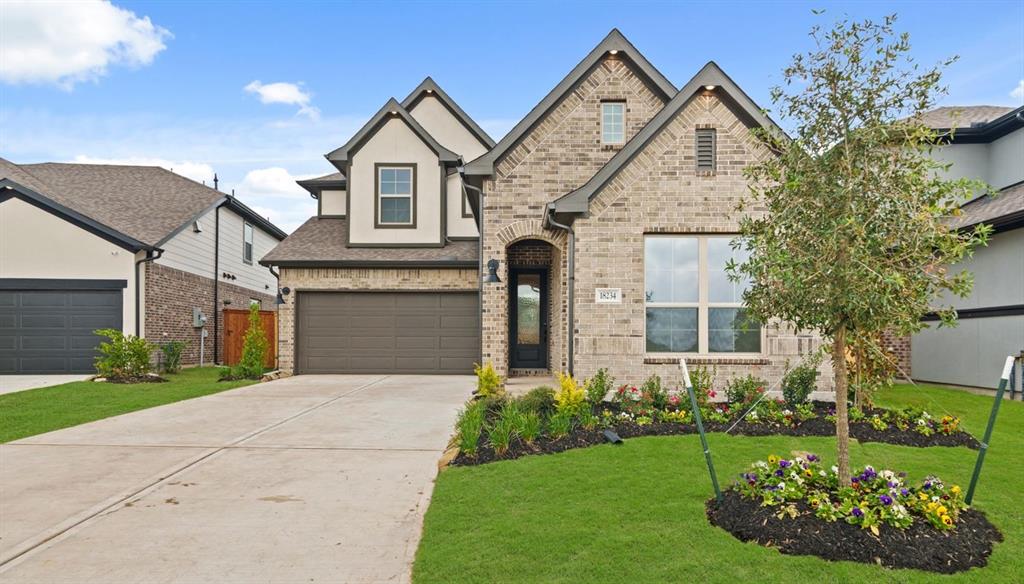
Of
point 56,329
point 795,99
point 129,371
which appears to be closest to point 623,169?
point 795,99

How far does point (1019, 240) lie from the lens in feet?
39.5

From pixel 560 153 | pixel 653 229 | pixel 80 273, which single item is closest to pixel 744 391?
pixel 653 229

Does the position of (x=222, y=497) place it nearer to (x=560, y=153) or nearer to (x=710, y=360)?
(x=710, y=360)

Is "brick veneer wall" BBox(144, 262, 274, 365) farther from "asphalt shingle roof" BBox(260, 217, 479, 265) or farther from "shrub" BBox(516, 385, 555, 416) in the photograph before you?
"shrub" BBox(516, 385, 555, 416)

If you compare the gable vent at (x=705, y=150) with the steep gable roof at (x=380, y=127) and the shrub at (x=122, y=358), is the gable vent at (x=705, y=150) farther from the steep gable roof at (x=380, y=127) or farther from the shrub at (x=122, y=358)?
the shrub at (x=122, y=358)

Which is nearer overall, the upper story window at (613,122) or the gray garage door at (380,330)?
the upper story window at (613,122)

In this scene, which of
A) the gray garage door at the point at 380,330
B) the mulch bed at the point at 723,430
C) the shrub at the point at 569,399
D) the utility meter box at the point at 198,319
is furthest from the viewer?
the utility meter box at the point at 198,319

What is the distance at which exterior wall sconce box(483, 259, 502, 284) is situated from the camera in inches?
545

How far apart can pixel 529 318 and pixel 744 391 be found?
7825 millimetres

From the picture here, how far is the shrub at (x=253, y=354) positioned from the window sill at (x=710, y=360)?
1070cm

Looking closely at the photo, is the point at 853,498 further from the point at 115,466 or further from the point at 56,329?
the point at 56,329

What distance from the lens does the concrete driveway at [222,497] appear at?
415 centimetres

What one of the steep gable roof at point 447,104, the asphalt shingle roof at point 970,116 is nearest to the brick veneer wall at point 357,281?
the steep gable roof at point 447,104

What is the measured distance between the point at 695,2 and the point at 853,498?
44.0 feet
